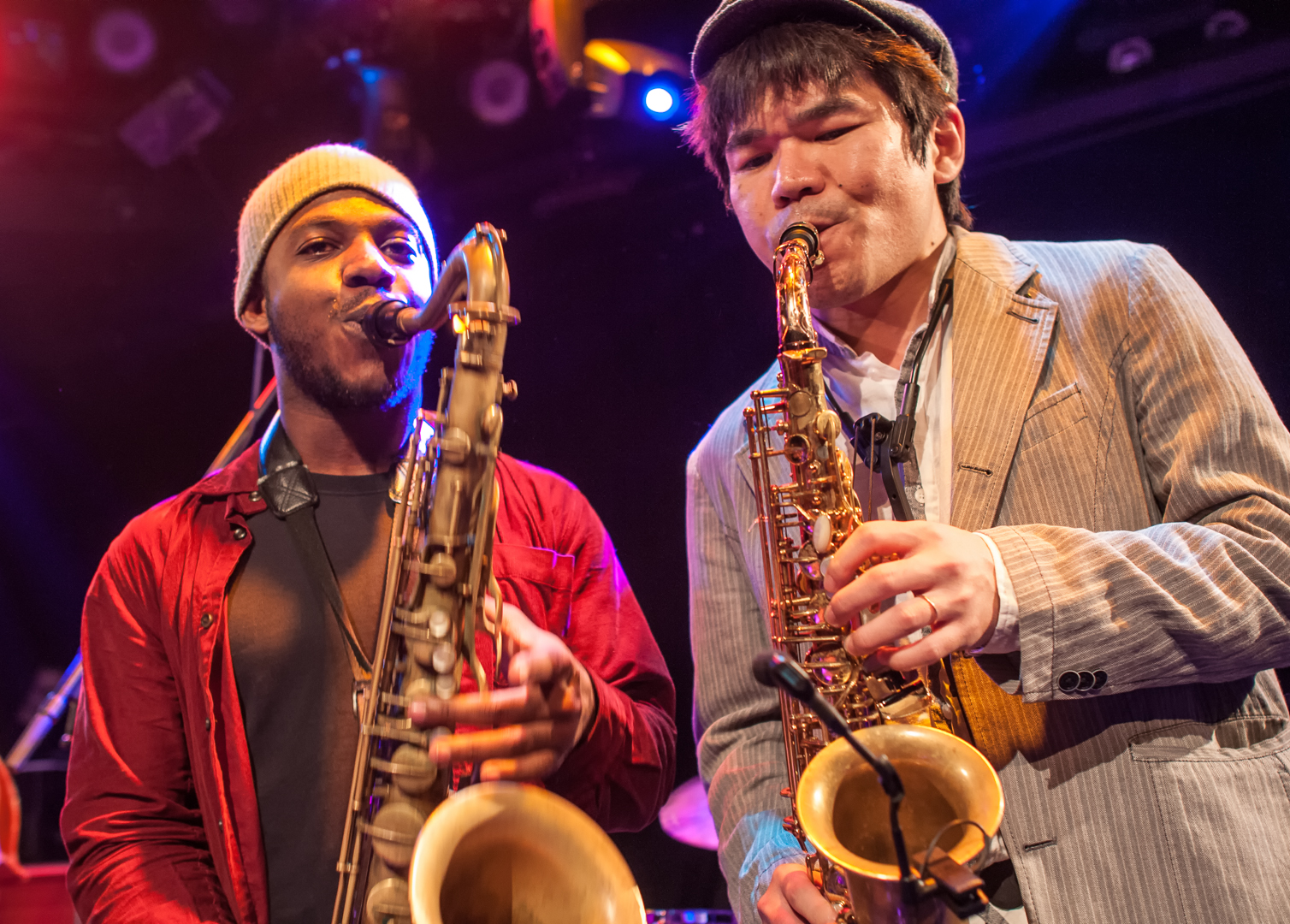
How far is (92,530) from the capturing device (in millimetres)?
5730

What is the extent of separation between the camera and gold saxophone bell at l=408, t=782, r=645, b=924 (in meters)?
1.44

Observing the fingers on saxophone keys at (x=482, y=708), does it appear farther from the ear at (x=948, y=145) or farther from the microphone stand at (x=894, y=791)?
the ear at (x=948, y=145)

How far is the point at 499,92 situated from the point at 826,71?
12.2 ft

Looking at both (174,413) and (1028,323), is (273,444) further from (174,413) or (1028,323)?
(174,413)

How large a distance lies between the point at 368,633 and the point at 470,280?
3.19 feet

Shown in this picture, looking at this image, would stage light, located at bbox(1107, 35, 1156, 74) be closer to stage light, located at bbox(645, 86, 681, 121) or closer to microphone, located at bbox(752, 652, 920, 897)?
stage light, located at bbox(645, 86, 681, 121)

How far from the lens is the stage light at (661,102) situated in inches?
188

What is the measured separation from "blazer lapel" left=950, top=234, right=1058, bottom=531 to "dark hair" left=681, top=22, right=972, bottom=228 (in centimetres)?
38

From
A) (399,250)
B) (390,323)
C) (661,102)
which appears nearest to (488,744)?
(390,323)


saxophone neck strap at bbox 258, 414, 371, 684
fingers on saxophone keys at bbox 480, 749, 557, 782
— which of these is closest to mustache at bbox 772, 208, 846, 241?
fingers on saxophone keys at bbox 480, 749, 557, 782

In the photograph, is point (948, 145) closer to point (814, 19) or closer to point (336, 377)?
point (814, 19)

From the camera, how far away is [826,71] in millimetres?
2201

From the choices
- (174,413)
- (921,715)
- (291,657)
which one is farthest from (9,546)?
(921,715)

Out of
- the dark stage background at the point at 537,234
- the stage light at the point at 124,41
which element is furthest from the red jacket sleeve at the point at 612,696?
the stage light at the point at 124,41
